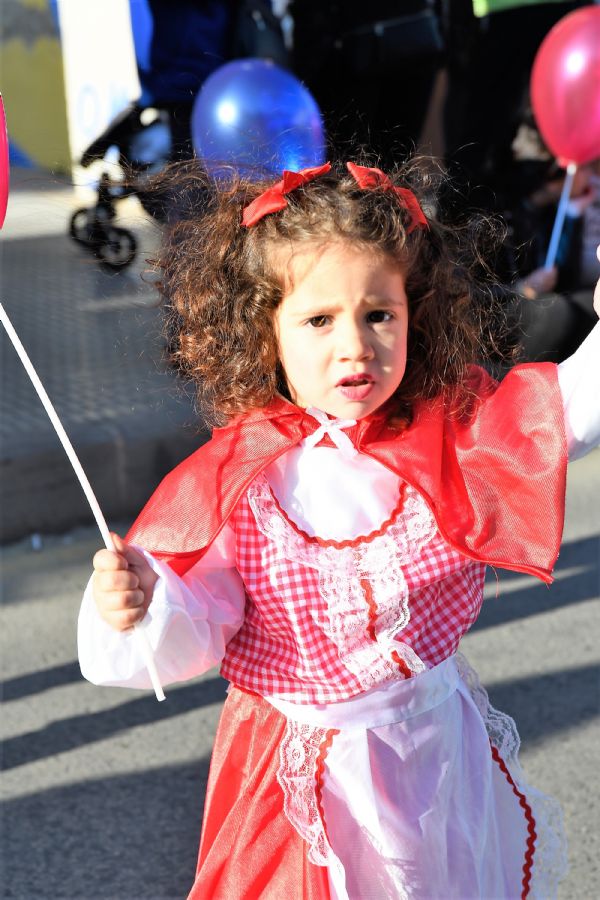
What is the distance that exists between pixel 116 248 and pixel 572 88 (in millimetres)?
3613

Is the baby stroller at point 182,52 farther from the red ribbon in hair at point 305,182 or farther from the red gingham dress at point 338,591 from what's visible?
the red gingham dress at point 338,591

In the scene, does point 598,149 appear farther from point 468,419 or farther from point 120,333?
point 468,419

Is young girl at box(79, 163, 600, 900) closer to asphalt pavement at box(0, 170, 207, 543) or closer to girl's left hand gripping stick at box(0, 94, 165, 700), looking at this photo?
girl's left hand gripping stick at box(0, 94, 165, 700)

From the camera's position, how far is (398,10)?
22.1 feet

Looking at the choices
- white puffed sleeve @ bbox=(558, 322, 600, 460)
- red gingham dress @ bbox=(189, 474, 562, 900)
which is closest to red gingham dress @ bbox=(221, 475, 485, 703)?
red gingham dress @ bbox=(189, 474, 562, 900)

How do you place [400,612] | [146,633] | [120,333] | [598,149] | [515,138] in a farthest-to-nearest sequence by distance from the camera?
[120,333]
[515,138]
[598,149]
[400,612]
[146,633]

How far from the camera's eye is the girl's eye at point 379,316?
1.60 metres

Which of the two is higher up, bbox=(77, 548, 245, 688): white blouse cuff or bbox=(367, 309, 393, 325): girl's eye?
bbox=(367, 309, 393, 325): girl's eye

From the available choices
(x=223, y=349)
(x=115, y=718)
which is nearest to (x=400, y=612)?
(x=223, y=349)

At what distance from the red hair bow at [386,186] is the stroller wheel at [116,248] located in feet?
1.49

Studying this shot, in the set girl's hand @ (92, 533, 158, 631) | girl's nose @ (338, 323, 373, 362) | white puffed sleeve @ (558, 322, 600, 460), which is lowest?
girl's hand @ (92, 533, 158, 631)

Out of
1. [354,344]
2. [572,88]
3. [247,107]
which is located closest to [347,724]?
[354,344]

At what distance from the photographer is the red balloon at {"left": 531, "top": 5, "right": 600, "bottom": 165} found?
5125 millimetres

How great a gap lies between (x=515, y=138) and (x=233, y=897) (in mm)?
5700
